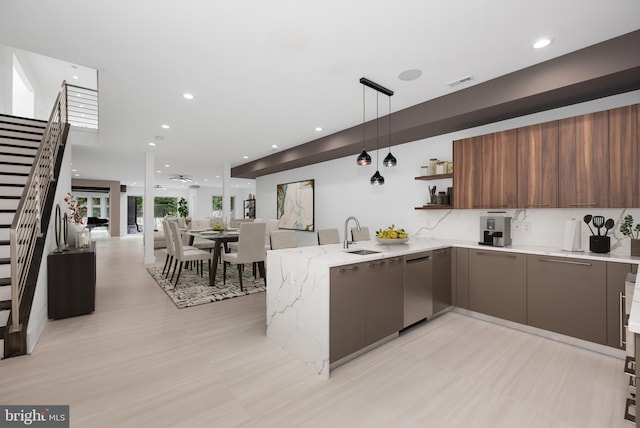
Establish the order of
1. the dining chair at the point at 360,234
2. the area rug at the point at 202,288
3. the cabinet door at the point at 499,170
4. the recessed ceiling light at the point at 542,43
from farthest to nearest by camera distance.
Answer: the dining chair at the point at 360,234
the area rug at the point at 202,288
the cabinet door at the point at 499,170
the recessed ceiling light at the point at 542,43

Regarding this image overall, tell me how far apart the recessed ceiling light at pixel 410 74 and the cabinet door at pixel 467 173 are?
114cm

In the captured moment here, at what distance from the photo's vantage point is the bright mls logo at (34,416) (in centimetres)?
168

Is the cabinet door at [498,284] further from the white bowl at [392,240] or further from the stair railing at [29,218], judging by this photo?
the stair railing at [29,218]

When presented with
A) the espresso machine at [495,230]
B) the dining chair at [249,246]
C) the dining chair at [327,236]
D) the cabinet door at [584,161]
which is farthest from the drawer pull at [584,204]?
the dining chair at [249,246]

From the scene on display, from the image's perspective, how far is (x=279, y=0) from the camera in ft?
6.28

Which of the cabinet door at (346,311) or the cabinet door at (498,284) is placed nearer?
the cabinet door at (346,311)

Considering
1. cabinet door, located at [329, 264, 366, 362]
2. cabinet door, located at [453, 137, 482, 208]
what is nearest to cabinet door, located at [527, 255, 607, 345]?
cabinet door, located at [453, 137, 482, 208]

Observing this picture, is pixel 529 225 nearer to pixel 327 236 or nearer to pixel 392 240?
pixel 392 240

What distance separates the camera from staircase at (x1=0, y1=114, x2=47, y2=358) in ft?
9.04

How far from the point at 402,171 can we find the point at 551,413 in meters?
3.52

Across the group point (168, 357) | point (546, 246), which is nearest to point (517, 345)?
point (546, 246)

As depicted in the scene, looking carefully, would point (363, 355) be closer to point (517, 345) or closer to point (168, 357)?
point (517, 345)

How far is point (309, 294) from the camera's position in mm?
2305

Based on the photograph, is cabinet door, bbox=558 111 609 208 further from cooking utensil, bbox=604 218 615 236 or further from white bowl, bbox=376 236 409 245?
white bowl, bbox=376 236 409 245
